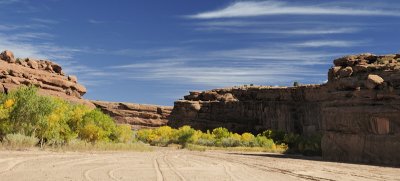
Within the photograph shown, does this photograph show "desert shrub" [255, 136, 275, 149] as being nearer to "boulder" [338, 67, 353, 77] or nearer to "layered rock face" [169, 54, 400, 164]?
"layered rock face" [169, 54, 400, 164]

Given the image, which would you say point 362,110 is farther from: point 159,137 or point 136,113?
point 136,113

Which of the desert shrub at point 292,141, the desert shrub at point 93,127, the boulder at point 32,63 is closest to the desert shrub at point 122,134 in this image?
the desert shrub at point 93,127

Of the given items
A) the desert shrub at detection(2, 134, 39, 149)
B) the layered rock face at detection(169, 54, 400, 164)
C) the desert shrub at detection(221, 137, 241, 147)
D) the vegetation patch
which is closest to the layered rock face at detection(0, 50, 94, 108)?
the desert shrub at detection(221, 137, 241, 147)

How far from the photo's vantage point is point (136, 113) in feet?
374

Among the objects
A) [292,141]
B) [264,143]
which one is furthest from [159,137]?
[292,141]

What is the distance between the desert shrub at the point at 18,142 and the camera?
2379 centimetres

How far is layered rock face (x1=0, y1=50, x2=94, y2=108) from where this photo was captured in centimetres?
6550

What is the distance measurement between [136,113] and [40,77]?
139 feet

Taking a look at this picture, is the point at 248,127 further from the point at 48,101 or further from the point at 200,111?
the point at 48,101

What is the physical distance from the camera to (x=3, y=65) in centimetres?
6750

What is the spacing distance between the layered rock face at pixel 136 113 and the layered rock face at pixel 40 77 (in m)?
26.0

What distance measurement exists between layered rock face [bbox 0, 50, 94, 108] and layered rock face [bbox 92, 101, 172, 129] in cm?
2603

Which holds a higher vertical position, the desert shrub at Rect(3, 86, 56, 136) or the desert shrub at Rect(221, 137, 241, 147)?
the desert shrub at Rect(3, 86, 56, 136)

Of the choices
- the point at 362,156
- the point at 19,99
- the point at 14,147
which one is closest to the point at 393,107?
the point at 362,156
